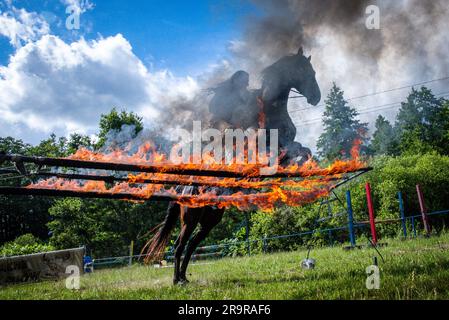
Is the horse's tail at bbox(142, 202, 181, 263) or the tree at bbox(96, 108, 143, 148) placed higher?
the tree at bbox(96, 108, 143, 148)

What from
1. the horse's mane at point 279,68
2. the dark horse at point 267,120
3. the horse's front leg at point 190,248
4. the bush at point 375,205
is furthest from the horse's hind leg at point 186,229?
the bush at point 375,205

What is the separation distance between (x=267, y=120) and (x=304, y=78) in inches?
52.9

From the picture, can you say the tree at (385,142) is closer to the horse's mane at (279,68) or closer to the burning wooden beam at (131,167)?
the horse's mane at (279,68)

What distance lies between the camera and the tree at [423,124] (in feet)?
136

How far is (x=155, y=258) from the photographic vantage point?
6930 millimetres

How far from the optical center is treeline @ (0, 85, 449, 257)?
836 inches

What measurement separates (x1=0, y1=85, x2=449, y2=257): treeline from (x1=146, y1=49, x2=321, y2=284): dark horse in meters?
1.19

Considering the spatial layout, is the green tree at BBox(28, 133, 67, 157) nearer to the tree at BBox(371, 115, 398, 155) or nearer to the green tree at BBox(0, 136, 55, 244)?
the green tree at BBox(0, 136, 55, 244)

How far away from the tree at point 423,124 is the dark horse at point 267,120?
3674cm

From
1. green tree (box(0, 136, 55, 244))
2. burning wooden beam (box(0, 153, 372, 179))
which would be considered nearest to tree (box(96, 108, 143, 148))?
green tree (box(0, 136, 55, 244))

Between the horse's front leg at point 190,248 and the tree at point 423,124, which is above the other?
the tree at point 423,124

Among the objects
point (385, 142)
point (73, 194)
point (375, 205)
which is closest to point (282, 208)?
point (375, 205)

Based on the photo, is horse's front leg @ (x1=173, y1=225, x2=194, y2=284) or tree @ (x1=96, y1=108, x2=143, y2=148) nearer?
horse's front leg @ (x1=173, y1=225, x2=194, y2=284)
